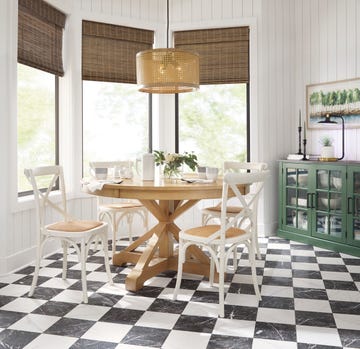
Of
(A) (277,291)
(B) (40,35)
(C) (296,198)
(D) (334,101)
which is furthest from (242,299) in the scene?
(B) (40,35)

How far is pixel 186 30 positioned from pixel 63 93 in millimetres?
1642

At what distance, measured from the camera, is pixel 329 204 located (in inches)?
176

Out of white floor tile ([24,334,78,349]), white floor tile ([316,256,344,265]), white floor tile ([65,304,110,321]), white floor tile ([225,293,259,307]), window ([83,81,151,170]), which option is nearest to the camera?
white floor tile ([24,334,78,349])

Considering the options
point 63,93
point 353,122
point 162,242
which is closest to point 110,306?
point 162,242

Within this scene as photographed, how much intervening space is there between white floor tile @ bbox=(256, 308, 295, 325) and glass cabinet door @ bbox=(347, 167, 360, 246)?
1.73m

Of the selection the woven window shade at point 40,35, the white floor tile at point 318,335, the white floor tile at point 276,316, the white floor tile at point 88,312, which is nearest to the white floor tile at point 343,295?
the white floor tile at point 276,316

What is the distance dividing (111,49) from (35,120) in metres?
1.28

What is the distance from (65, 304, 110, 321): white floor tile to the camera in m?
2.72

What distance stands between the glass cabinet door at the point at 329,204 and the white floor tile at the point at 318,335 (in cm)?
197

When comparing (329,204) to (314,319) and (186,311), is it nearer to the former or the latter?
(314,319)

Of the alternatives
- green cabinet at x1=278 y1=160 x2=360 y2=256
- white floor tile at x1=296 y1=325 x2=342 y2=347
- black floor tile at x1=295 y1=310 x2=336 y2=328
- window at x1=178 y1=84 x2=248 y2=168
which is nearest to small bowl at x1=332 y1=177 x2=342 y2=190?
green cabinet at x1=278 y1=160 x2=360 y2=256

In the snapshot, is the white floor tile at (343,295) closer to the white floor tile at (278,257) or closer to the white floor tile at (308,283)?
the white floor tile at (308,283)

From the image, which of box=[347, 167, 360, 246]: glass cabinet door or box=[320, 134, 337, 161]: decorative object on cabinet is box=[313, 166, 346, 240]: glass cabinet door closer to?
box=[347, 167, 360, 246]: glass cabinet door

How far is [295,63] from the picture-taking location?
5.27 m
